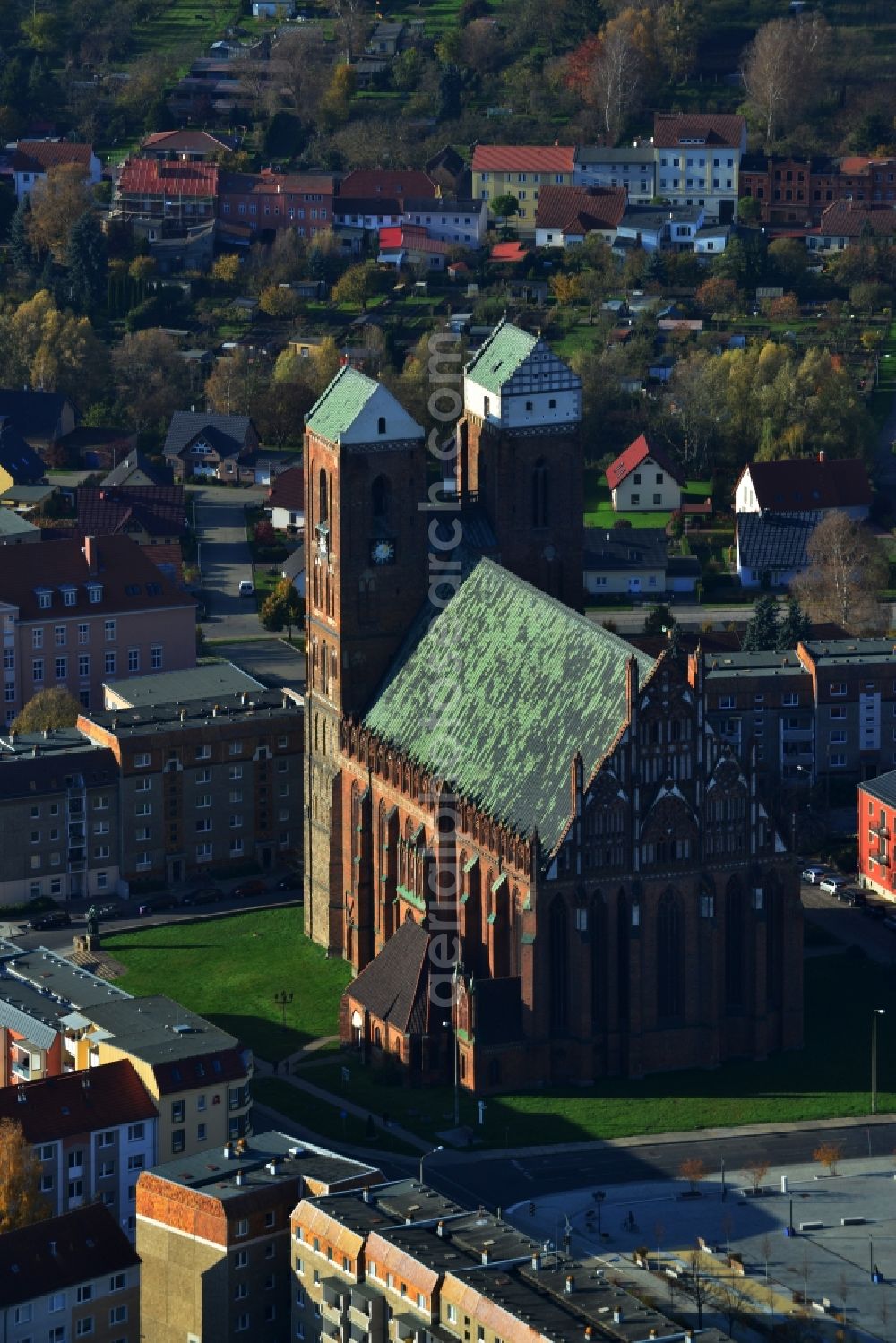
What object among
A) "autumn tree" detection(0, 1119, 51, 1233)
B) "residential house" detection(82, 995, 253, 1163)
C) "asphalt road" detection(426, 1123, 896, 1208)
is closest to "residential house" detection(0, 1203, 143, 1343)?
"autumn tree" detection(0, 1119, 51, 1233)

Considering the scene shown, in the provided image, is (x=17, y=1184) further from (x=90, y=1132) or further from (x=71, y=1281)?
(x=71, y=1281)

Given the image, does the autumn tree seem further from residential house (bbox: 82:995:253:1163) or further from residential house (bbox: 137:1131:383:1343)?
residential house (bbox: 82:995:253:1163)

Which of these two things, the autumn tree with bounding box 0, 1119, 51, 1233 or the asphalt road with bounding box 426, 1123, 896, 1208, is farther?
the asphalt road with bounding box 426, 1123, 896, 1208

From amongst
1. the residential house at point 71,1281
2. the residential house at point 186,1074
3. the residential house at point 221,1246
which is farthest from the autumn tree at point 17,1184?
the residential house at point 186,1074

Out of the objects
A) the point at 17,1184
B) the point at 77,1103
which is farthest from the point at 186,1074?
the point at 17,1184

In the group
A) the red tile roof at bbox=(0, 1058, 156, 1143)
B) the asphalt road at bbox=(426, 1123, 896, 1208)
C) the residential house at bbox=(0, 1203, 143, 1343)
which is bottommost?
the asphalt road at bbox=(426, 1123, 896, 1208)

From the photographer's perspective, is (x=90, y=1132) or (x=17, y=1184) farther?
(x=90, y=1132)


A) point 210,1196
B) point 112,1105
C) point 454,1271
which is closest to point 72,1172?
point 112,1105
